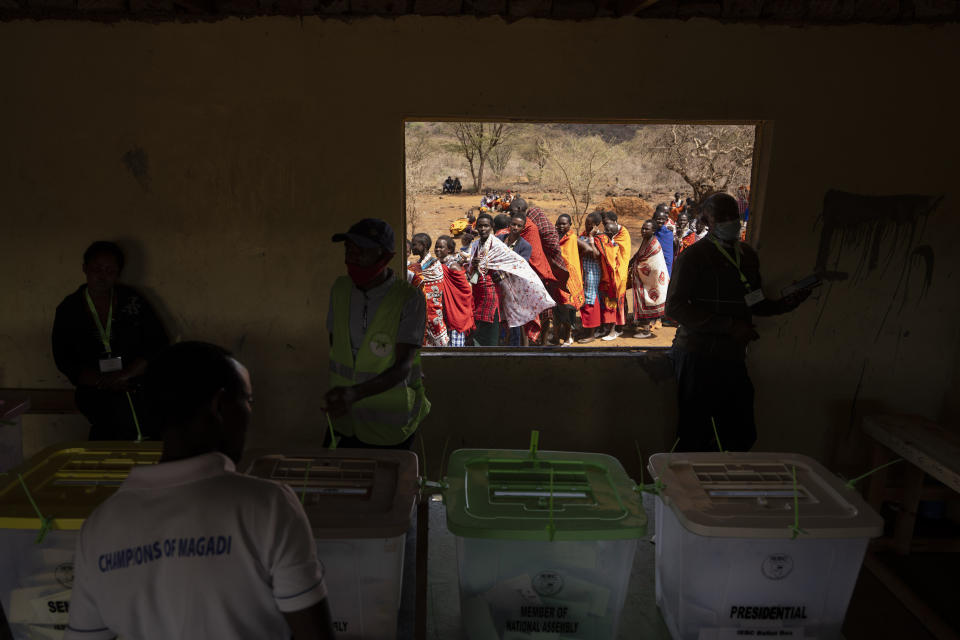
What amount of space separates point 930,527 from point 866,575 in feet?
2.55

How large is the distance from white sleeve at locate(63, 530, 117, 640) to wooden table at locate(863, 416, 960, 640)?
3.11 m

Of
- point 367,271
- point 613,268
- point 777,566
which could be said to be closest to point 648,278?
point 613,268

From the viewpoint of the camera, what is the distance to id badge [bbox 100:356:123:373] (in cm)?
322

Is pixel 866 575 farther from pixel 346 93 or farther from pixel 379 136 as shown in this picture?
pixel 346 93

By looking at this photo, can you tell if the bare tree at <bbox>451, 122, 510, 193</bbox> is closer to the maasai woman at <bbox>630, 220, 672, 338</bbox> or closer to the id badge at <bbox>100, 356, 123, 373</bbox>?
the maasai woman at <bbox>630, 220, 672, 338</bbox>

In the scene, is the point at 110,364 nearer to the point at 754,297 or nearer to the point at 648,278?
the point at 754,297

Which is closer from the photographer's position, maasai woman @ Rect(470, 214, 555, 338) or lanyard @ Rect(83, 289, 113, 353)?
lanyard @ Rect(83, 289, 113, 353)

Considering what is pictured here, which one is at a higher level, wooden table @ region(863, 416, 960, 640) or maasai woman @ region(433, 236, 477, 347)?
maasai woman @ region(433, 236, 477, 347)

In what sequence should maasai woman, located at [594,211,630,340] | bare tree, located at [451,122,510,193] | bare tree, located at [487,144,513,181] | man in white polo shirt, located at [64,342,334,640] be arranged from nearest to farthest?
man in white polo shirt, located at [64,342,334,640], bare tree, located at [451,122,510,193], bare tree, located at [487,144,513,181], maasai woman, located at [594,211,630,340]

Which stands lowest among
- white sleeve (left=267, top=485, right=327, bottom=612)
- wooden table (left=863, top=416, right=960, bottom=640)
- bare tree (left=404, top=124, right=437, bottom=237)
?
wooden table (left=863, top=416, right=960, bottom=640)

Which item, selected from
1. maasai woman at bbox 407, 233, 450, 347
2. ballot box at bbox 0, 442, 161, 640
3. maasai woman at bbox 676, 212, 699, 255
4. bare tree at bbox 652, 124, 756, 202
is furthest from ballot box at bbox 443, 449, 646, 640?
maasai woman at bbox 676, 212, 699, 255

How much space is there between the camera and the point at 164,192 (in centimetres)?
356

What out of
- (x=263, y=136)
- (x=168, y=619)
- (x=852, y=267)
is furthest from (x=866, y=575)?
(x=263, y=136)

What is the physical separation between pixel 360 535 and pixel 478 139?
308 cm
